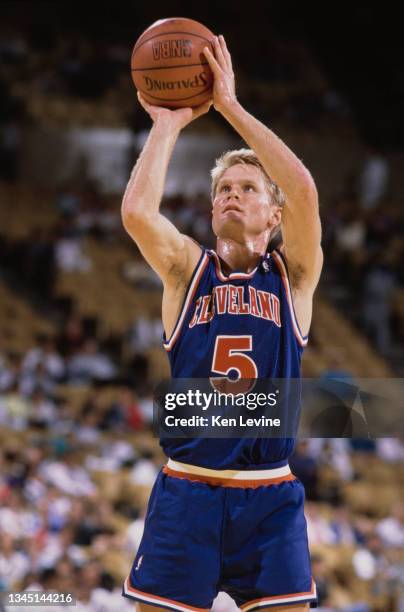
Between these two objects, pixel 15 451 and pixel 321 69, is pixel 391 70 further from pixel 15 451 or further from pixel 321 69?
pixel 15 451

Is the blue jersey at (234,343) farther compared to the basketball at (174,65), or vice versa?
the basketball at (174,65)

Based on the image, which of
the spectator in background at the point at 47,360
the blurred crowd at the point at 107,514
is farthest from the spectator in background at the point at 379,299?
the spectator in background at the point at 47,360

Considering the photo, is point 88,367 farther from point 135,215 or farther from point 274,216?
point 135,215

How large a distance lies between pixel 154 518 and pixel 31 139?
14.7 metres

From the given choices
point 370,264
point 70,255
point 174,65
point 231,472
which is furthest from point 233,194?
point 370,264

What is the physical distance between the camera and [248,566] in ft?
10.2

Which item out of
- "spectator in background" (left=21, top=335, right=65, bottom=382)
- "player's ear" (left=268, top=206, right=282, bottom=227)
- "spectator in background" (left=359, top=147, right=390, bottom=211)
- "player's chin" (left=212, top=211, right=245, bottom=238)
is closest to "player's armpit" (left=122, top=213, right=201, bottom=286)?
"player's chin" (left=212, top=211, right=245, bottom=238)

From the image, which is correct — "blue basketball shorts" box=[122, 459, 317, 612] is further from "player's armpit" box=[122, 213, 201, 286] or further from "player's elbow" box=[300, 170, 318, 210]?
"player's elbow" box=[300, 170, 318, 210]

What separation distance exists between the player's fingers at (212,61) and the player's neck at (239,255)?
563 millimetres

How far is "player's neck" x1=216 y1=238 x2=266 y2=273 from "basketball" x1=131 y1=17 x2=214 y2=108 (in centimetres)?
50

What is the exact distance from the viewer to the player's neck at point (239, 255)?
3.38 meters

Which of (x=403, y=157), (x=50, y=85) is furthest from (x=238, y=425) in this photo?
A: (x=403, y=157)

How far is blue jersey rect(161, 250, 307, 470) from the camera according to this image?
10.4 feet

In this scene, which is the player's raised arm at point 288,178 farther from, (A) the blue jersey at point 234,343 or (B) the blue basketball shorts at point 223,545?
(B) the blue basketball shorts at point 223,545
